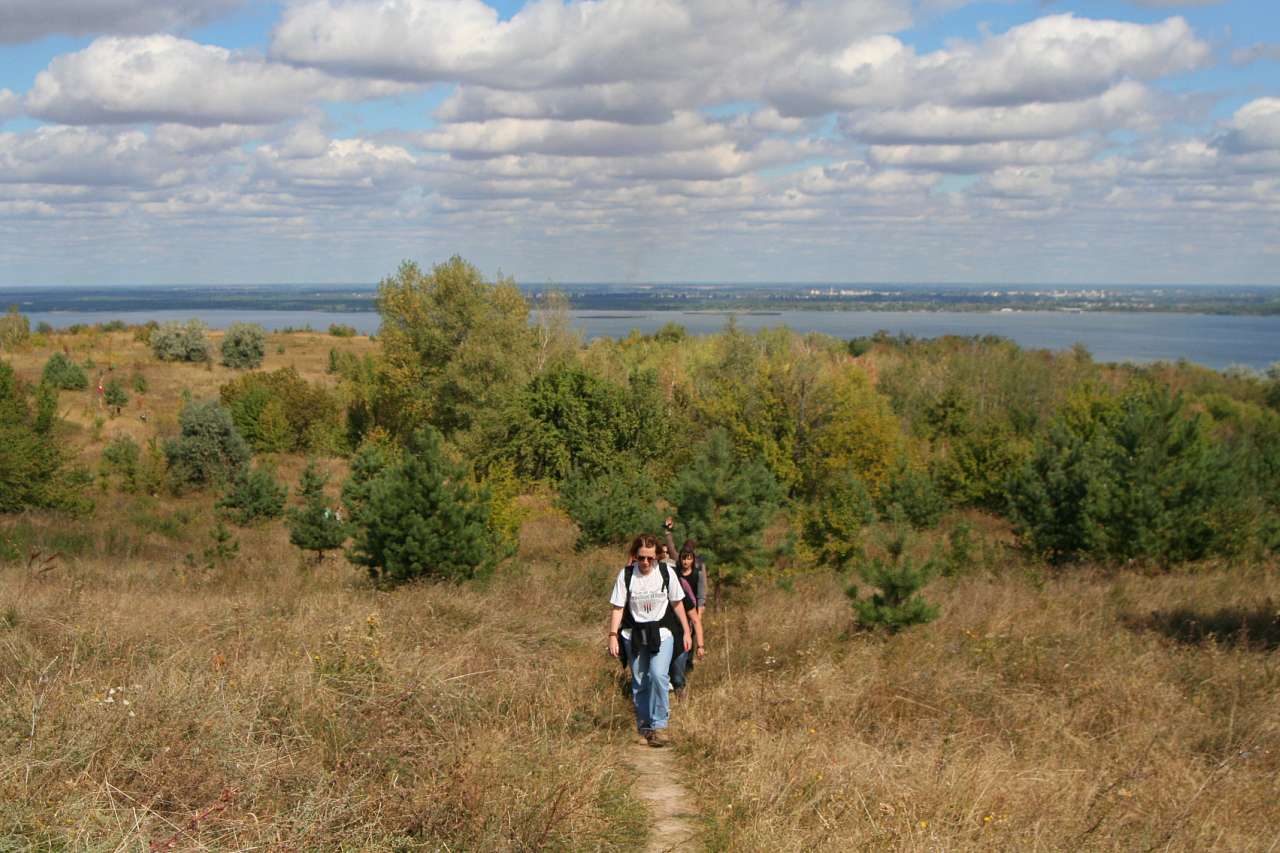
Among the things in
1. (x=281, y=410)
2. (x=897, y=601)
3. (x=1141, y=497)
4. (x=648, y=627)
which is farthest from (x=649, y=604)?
(x=281, y=410)

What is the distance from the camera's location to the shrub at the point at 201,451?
36.9 metres

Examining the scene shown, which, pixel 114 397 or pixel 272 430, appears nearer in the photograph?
pixel 272 430

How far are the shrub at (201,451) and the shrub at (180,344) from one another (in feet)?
98.3

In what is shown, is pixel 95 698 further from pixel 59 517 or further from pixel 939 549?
pixel 59 517

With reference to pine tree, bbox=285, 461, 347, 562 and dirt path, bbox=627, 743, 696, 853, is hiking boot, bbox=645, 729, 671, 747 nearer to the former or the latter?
dirt path, bbox=627, 743, 696, 853

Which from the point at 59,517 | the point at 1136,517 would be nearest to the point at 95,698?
the point at 1136,517

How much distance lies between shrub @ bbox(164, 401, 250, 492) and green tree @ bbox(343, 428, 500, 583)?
90.9 feet

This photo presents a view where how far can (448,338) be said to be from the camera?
1527 inches

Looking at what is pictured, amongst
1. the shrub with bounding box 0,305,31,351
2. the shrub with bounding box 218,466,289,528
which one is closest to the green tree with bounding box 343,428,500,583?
the shrub with bounding box 218,466,289,528

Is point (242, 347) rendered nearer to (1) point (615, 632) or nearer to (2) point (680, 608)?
(1) point (615, 632)

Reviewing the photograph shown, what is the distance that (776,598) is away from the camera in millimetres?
12758

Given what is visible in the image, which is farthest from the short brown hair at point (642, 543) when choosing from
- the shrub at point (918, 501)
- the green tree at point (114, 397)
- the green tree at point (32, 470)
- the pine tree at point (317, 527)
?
the green tree at point (114, 397)

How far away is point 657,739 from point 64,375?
2080 inches

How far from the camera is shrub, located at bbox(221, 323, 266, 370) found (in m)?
63.7
